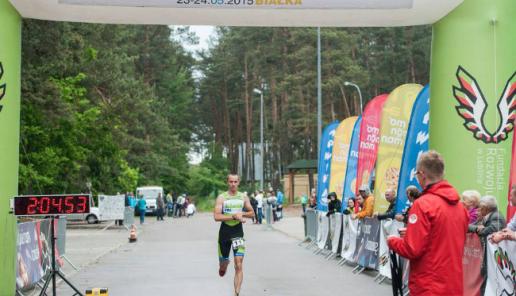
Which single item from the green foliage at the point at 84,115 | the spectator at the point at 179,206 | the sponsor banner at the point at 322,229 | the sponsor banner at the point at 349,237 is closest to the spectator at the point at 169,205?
the spectator at the point at 179,206

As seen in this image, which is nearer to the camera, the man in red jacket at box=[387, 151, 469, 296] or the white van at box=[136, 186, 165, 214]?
the man in red jacket at box=[387, 151, 469, 296]

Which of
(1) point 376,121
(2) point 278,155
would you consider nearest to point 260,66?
(2) point 278,155

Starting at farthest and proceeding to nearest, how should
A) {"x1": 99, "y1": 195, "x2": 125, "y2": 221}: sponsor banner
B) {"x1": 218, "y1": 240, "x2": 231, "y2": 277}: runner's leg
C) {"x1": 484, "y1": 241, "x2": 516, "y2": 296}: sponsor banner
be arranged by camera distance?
{"x1": 99, "y1": 195, "x2": 125, "y2": 221}: sponsor banner < {"x1": 218, "y1": 240, "x2": 231, "y2": 277}: runner's leg < {"x1": 484, "y1": 241, "x2": 516, "y2": 296}: sponsor banner

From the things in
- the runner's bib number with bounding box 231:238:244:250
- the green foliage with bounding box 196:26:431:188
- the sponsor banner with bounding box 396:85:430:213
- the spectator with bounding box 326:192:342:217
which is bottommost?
the runner's bib number with bounding box 231:238:244:250

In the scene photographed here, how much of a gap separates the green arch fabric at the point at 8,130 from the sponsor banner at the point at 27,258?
711 millimetres

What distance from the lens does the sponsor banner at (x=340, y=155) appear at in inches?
995

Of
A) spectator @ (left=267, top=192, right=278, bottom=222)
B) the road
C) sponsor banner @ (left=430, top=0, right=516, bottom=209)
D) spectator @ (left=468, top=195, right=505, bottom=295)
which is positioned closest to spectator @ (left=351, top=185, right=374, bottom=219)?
the road

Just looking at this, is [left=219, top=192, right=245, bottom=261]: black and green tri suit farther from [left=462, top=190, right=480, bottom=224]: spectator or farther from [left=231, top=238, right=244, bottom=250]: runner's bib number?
[left=462, top=190, right=480, bottom=224]: spectator

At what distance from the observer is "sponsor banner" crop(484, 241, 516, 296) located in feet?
31.4

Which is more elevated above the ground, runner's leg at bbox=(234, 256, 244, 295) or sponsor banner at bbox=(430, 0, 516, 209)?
sponsor banner at bbox=(430, 0, 516, 209)

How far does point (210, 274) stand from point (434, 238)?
11.4m

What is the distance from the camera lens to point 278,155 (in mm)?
99312

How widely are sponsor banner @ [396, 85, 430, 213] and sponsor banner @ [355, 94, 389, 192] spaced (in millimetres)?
5705

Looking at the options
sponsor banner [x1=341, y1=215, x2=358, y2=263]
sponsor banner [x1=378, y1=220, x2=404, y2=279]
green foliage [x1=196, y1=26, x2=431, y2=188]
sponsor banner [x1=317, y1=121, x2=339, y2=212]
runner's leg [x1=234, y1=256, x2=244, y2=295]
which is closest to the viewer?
runner's leg [x1=234, y1=256, x2=244, y2=295]
